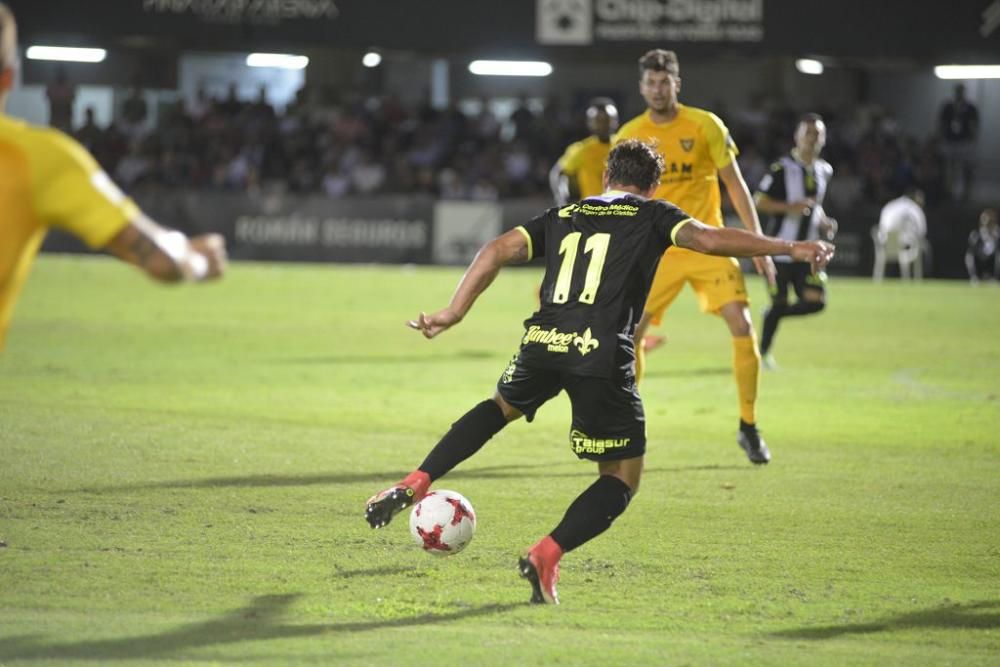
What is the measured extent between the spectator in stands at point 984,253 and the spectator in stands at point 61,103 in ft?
70.1

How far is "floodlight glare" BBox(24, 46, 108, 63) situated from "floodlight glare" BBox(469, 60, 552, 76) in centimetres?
989

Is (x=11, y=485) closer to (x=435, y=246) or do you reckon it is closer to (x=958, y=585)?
(x=958, y=585)

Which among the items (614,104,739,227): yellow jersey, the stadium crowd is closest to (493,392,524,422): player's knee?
(614,104,739,227): yellow jersey

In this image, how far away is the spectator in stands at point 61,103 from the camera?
36844 millimetres

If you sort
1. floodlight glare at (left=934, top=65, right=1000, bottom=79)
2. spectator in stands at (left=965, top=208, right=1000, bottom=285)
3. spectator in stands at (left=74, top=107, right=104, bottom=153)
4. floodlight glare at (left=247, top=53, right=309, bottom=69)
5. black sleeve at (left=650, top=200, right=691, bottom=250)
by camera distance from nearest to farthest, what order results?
1. black sleeve at (left=650, top=200, right=691, bottom=250)
2. spectator in stands at (left=965, top=208, right=1000, bottom=285)
3. spectator in stands at (left=74, top=107, right=104, bottom=153)
4. floodlight glare at (left=934, top=65, right=1000, bottom=79)
5. floodlight glare at (left=247, top=53, right=309, bottom=69)

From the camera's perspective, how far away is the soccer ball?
6672mm

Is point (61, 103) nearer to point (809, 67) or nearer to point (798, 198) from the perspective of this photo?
point (809, 67)

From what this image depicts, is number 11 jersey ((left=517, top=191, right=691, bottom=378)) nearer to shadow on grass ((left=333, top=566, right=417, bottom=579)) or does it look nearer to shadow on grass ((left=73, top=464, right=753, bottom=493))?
shadow on grass ((left=333, top=566, right=417, bottom=579))

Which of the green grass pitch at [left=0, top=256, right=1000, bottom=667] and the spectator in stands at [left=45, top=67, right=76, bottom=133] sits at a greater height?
the spectator in stands at [left=45, top=67, right=76, bottom=133]

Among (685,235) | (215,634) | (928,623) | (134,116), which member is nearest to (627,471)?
(685,235)

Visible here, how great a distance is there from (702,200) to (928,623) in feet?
16.4

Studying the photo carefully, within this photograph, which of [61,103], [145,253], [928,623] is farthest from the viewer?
[61,103]

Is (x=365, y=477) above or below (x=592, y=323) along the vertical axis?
below

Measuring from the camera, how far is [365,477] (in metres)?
9.00
